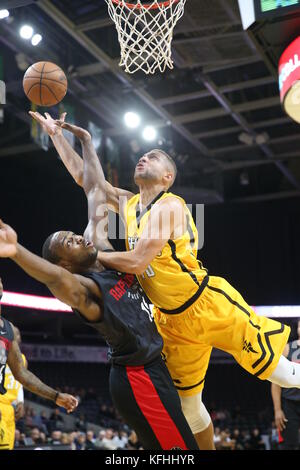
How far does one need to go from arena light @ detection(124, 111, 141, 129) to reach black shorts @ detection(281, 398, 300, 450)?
719 cm

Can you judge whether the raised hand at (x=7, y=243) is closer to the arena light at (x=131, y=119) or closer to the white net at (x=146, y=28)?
the white net at (x=146, y=28)

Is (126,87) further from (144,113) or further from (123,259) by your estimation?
(123,259)

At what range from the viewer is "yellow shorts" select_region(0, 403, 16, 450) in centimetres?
440

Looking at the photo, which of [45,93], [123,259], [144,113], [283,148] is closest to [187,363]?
[123,259]

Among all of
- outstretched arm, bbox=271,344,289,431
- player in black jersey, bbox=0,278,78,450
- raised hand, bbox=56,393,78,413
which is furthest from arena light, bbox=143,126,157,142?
raised hand, bbox=56,393,78,413

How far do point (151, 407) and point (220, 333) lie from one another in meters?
0.65

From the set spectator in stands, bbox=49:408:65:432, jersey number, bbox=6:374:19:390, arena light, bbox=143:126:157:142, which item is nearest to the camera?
jersey number, bbox=6:374:19:390

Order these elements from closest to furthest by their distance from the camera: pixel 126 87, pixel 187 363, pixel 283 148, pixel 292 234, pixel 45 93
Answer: pixel 187 363 < pixel 45 93 < pixel 126 87 < pixel 283 148 < pixel 292 234

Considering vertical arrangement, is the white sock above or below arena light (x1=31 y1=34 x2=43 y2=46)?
below

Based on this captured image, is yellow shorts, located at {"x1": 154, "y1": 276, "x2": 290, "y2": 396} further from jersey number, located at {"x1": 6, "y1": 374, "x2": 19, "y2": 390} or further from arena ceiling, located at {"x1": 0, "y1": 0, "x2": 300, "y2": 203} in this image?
arena ceiling, located at {"x1": 0, "y1": 0, "x2": 300, "y2": 203}

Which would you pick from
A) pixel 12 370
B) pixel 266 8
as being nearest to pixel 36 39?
pixel 266 8

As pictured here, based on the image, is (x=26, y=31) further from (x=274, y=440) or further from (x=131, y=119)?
(x=274, y=440)

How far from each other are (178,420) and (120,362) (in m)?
0.45

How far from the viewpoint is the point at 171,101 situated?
39.7ft
